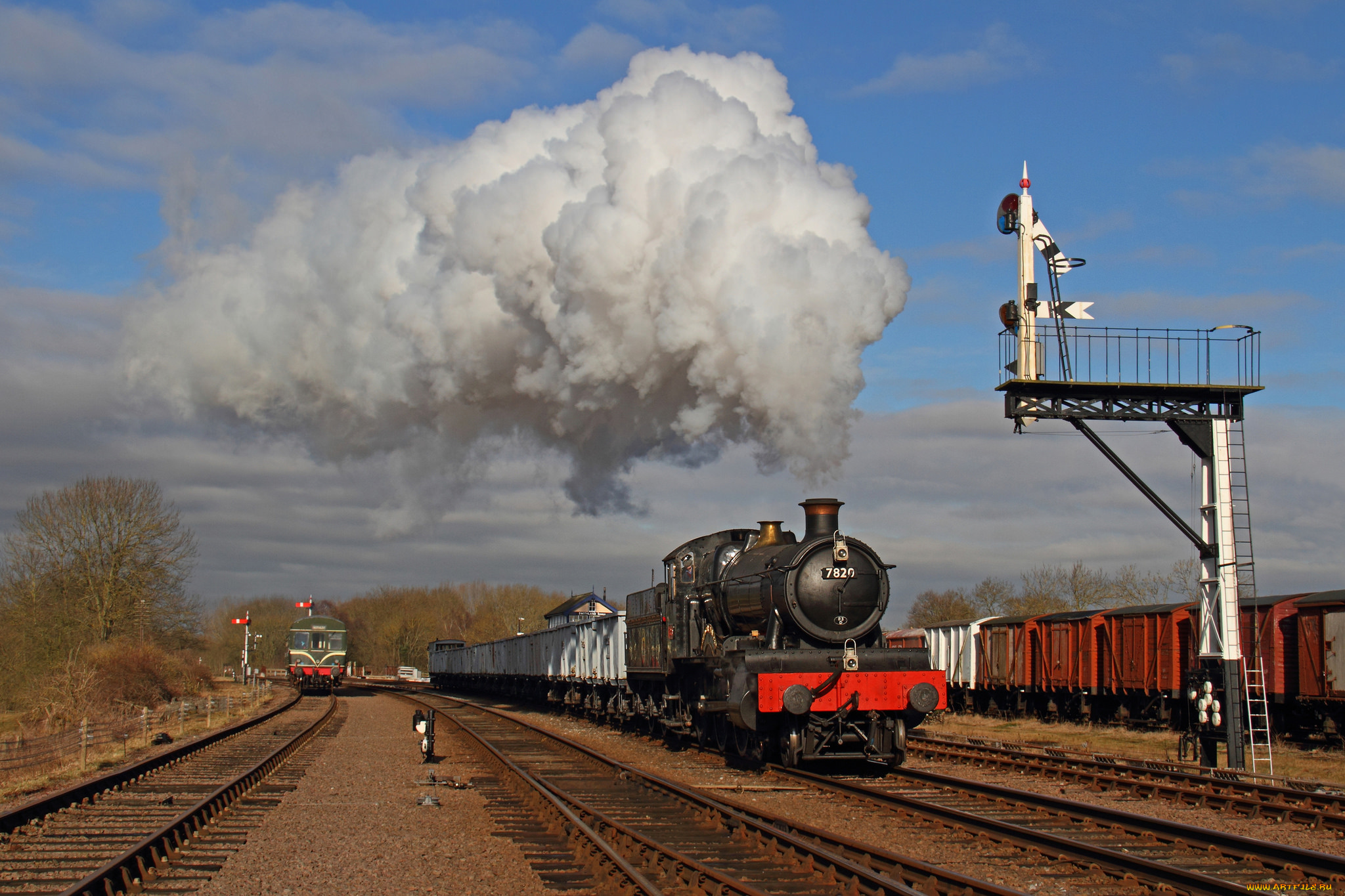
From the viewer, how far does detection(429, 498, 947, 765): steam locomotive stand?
44.5 feet

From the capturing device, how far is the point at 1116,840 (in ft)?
31.6

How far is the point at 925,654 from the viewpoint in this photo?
14047 millimetres

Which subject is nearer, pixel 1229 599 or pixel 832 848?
pixel 832 848

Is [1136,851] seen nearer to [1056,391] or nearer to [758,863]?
[758,863]

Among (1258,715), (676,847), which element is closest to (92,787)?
(676,847)

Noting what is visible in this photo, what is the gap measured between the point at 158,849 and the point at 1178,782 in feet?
35.6

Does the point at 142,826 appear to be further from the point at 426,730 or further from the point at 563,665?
the point at 563,665

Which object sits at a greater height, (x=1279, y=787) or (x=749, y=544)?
(x=749, y=544)

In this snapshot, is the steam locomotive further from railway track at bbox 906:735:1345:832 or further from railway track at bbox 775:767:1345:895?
railway track at bbox 906:735:1345:832

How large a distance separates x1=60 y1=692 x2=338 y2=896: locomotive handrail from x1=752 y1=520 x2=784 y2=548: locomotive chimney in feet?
24.4

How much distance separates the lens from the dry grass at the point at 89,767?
46.7 ft

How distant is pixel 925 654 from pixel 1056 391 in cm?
430

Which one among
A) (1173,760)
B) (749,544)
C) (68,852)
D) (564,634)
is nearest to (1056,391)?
(749,544)

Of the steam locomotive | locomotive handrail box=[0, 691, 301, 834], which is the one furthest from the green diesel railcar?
the steam locomotive
